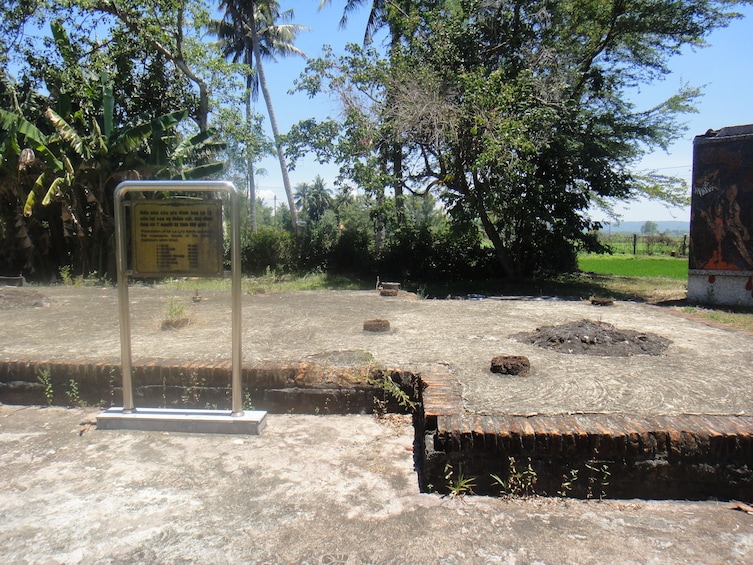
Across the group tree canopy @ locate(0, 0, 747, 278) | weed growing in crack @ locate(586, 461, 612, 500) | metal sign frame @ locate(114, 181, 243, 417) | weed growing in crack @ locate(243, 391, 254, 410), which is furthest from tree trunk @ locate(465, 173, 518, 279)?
weed growing in crack @ locate(586, 461, 612, 500)

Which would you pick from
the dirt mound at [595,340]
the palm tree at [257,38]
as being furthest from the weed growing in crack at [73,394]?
the palm tree at [257,38]

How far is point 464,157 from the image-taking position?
12.7 meters

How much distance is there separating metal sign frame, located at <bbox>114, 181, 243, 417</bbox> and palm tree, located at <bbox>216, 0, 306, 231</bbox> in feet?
61.2

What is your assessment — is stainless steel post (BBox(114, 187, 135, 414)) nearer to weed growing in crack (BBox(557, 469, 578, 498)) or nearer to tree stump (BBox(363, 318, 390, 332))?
tree stump (BBox(363, 318, 390, 332))

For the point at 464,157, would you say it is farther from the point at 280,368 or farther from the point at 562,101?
the point at 280,368

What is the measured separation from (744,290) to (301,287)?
9.05 metres

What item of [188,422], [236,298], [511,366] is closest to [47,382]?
[188,422]

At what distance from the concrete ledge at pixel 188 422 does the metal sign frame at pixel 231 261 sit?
0.08 m

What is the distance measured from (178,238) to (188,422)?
1.24 metres

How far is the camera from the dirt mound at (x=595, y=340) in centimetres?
488

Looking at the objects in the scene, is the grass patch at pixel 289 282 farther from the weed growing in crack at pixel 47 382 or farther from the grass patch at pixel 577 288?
the weed growing in crack at pixel 47 382

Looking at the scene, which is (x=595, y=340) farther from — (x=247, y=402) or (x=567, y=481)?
(x=247, y=402)

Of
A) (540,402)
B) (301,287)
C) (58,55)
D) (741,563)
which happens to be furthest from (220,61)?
(741,563)

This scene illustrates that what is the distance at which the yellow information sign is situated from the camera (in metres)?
3.87
